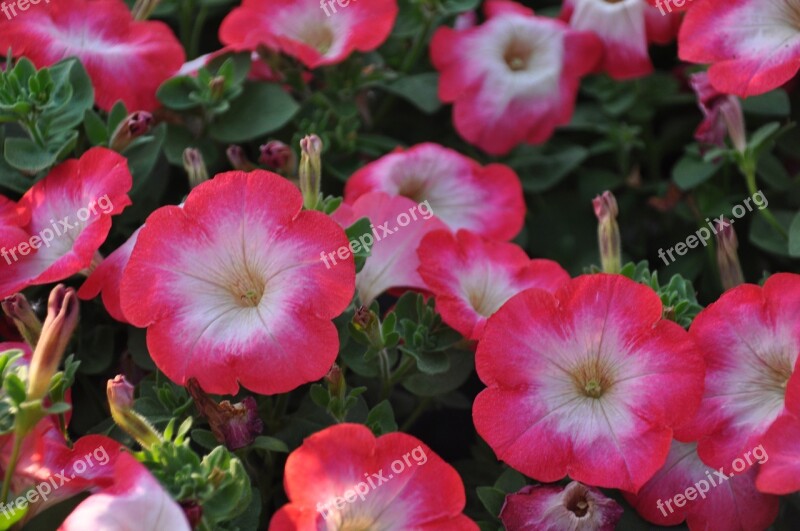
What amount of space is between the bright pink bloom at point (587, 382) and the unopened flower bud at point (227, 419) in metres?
0.20

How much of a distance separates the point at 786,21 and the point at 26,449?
2.94 ft

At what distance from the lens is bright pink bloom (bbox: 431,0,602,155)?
126 centimetres

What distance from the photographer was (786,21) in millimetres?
1077

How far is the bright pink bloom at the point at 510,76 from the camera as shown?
126 centimetres

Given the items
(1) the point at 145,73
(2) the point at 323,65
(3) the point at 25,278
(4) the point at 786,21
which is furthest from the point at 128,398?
(4) the point at 786,21

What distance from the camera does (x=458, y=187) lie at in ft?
3.87

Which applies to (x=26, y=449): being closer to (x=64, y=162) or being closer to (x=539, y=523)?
(x=64, y=162)

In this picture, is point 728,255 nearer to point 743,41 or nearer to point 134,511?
point 743,41

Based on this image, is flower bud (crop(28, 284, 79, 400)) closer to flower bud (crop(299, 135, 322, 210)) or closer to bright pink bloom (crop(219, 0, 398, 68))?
flower bud (crop(299, 135, 322, 210))

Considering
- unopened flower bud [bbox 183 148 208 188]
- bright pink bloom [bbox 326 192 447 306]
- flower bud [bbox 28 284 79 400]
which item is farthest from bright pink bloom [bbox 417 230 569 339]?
flower bud [bbox 28 284 79 400]

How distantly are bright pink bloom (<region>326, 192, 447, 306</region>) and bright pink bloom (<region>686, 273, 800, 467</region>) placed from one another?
0.30 metres

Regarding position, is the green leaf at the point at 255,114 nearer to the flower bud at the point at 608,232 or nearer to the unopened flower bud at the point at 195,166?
the unopened flower bud at the point at 195,166

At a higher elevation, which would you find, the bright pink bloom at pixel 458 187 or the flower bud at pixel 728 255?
the bright pink bloom at pixel 458 187

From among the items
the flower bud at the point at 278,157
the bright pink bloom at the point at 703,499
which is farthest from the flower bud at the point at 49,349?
the bright pink bloom at the point at 703,499
